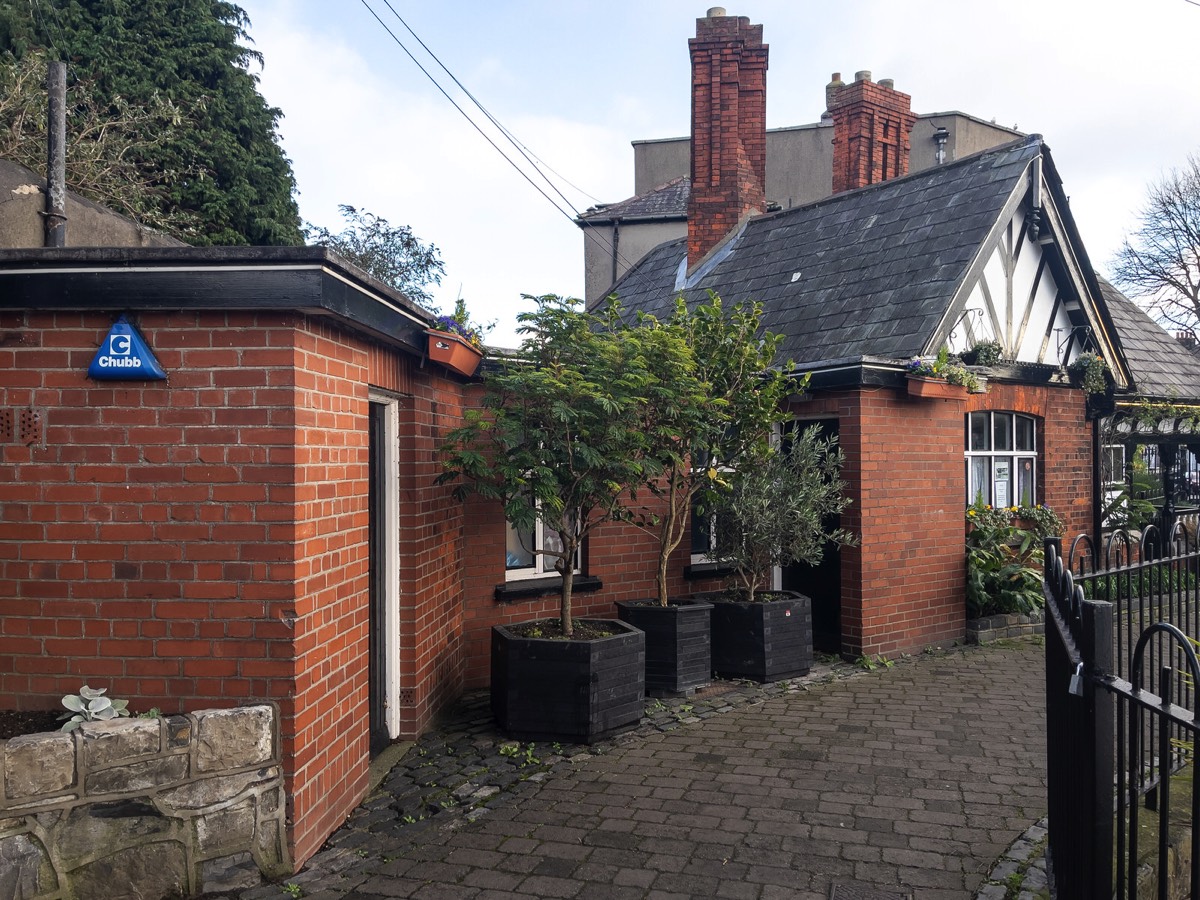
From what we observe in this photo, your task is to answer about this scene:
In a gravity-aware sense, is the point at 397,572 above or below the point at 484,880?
above

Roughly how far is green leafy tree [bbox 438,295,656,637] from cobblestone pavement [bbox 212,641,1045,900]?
Answer: 118 centimetres

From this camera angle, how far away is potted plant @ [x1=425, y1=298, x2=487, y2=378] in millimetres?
5570

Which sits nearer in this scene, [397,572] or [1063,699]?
[1063,699]

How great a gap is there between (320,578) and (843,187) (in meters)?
13.8

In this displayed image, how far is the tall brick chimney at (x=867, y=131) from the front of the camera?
1575cm

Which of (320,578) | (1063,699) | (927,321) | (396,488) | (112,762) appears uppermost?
(927,321)

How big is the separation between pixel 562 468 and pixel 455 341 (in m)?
1.13

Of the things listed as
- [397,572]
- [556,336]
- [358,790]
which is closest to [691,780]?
[358,790]

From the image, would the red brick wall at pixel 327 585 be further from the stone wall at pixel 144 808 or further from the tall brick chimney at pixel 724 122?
the tall brick chimney at pixel 724 122

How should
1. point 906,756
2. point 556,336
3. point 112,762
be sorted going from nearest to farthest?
point 112,762
point 906,756
point 556,336

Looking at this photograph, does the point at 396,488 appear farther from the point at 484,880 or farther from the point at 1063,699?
the point at 1063,699

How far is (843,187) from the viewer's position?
15.8 meters

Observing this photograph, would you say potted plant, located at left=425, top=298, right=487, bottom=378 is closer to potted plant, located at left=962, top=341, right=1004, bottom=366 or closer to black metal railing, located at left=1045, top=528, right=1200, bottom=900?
black metal railing, located at left=1045, top=528, right=1200, bottom=900

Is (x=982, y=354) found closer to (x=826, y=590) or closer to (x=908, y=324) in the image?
(x=908, y=324)
